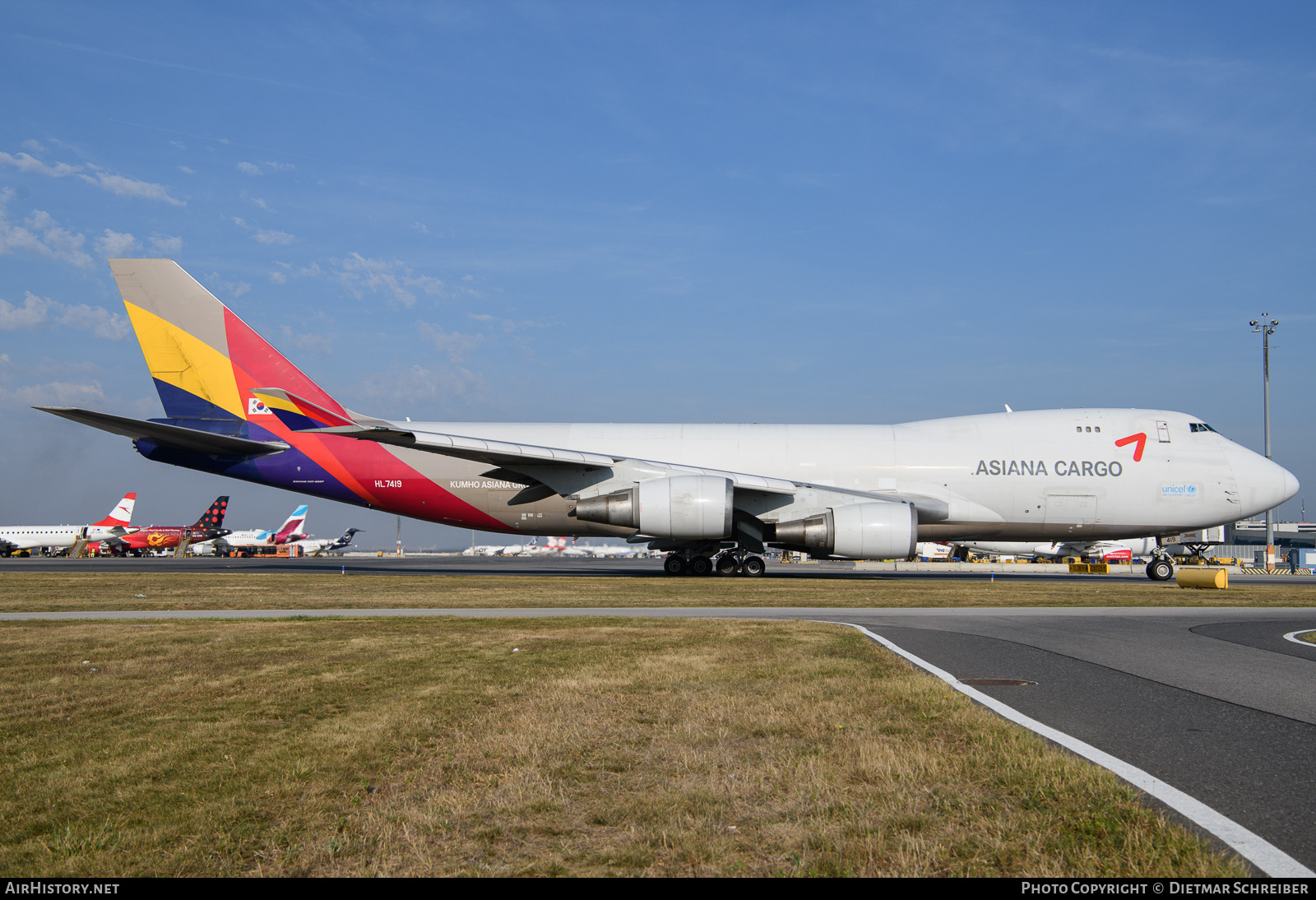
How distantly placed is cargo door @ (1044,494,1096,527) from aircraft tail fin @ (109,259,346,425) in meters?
26.2

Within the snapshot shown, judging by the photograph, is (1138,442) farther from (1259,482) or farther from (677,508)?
(677,508)

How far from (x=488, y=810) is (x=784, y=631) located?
829 centimetres

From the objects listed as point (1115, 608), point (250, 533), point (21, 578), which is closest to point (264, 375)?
point (21, 578)

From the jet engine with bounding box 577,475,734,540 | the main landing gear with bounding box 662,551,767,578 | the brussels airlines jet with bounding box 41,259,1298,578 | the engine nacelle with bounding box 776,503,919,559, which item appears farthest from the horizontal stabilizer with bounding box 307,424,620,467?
the engine nacelle with bounding box 776,503,919,559

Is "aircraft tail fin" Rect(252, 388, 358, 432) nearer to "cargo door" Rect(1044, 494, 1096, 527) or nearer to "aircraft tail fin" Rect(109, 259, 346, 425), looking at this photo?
"aircraft tail fin" Rect(109, 259, 346, 425)

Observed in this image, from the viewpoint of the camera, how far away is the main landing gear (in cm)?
2819

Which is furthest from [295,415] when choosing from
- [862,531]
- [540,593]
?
[862,531]

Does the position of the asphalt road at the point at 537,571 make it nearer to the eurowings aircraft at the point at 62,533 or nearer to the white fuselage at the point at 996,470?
the white fuselage at the point at 996,470

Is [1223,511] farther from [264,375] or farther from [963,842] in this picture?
[264,375]

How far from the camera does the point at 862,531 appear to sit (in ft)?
80.8

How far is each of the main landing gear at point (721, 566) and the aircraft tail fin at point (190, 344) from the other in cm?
1476

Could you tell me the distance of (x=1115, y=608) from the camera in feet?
55.5

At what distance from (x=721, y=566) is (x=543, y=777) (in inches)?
941

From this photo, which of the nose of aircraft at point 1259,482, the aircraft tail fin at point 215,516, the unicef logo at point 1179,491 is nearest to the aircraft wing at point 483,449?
the unicef logo at point 1179,491
